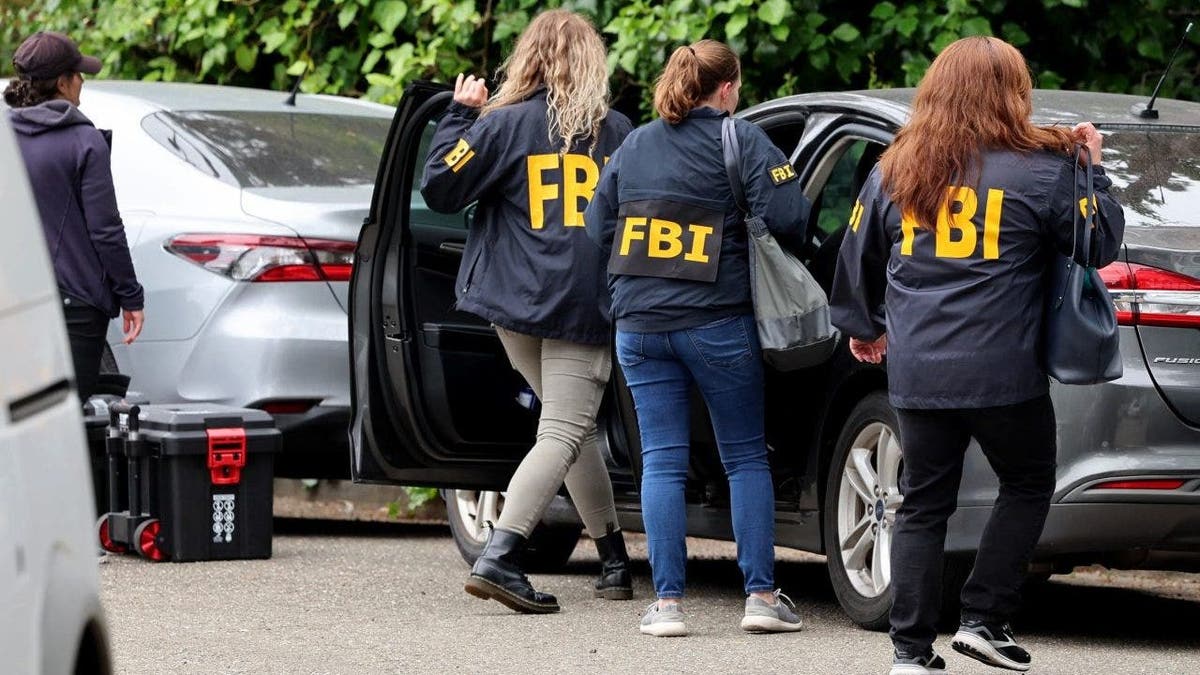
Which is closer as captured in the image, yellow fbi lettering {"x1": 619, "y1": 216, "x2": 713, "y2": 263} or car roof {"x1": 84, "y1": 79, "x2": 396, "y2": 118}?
yellow fbi lettering {"x1": 619, "y1": 216, "x2": 713, "y2": 263}

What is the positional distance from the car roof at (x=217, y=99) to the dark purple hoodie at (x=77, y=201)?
4.47ft

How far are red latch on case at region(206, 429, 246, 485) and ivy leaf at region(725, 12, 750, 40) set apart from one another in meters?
2.66

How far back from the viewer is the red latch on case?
24.7ft

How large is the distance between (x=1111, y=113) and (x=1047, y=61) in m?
3.35

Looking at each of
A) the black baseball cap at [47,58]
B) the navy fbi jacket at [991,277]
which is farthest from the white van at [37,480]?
the black baseball cap at [47,58]

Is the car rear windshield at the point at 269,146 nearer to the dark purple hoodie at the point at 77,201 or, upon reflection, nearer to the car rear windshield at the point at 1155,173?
the dark purple hoodie at the point at 77,201

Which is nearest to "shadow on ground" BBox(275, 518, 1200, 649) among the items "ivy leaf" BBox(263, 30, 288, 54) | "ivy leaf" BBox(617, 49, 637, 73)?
"ivy leaf" BBox(617, 49, 637, 73)

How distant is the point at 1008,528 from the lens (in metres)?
5.19

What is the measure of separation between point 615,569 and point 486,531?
0.87m

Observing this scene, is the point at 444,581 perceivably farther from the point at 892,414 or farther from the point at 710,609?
the point at 892,414

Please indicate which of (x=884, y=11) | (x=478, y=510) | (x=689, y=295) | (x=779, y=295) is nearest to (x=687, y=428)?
(x=689, y=295)

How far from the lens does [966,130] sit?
16.5 ft

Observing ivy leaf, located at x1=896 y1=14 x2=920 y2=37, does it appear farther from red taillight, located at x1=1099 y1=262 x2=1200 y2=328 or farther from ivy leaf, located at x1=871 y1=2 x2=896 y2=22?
red taillight, located at x1=1099 y1=262 x2=1200 y2=328

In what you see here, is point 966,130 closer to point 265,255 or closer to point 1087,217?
point 1087,217
